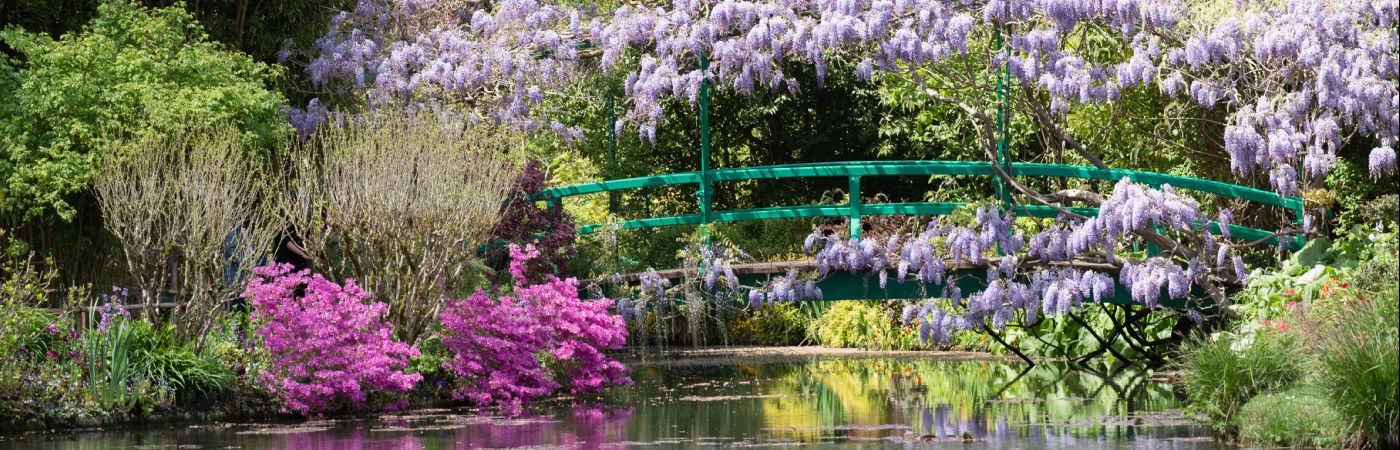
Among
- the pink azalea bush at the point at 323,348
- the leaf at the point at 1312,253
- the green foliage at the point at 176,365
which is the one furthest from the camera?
the leaf at the point at 1312,253

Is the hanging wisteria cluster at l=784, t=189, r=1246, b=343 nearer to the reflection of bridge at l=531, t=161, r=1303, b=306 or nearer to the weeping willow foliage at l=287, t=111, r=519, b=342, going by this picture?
the reflection of bridge at l=531, t=161, r=1303, b=306

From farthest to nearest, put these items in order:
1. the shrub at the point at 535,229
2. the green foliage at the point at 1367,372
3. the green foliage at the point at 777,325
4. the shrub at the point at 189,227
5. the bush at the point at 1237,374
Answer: the green foliage at the point at 777,325
the shrub at the point at 535,229
the shrub at the point at 189,227
the bush at the point at 1237,374
the green foliage at the point at 1367,372

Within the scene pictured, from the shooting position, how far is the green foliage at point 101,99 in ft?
45.0

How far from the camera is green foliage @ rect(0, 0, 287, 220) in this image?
540 inches

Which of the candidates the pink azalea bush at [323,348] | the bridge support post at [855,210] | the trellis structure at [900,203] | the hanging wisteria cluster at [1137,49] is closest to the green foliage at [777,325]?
the hanging wisteria cluster at [1137,49]

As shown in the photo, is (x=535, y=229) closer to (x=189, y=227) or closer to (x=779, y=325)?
(x=189, y=227)

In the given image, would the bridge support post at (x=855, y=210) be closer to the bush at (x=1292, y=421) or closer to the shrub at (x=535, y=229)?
the shrub at (x=535, y=229)

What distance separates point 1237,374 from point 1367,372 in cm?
141

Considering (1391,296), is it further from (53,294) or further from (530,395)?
(53,294)

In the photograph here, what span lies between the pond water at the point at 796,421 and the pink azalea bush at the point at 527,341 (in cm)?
25

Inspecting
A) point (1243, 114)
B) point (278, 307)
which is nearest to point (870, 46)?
point (1243, 114)

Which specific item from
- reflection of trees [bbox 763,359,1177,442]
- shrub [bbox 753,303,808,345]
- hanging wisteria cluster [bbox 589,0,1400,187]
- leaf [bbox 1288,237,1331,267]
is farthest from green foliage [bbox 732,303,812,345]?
leaf [bbox 1288,237,1331,267]

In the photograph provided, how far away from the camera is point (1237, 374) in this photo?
9.62 metres

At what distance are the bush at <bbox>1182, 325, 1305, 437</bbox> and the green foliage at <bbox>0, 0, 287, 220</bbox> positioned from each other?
7824mm
